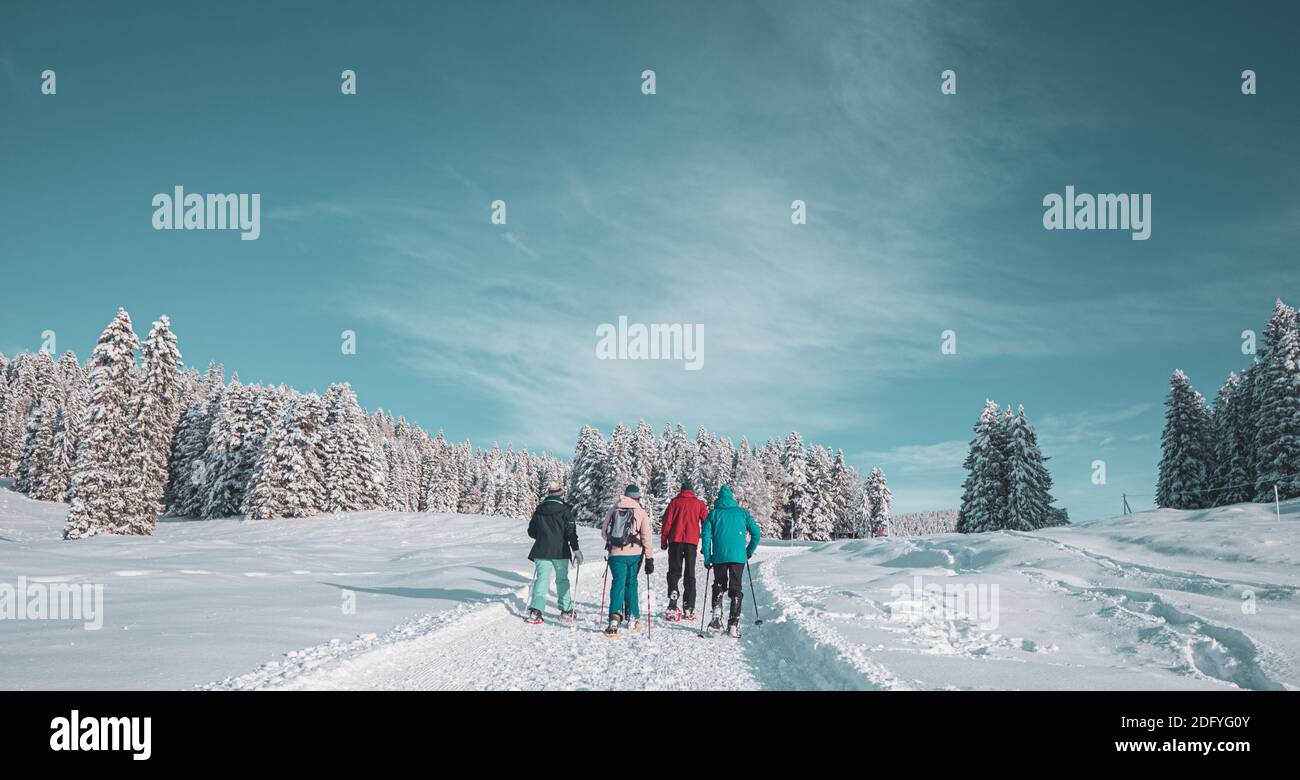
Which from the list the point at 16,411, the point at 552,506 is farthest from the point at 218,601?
the point at 16,411

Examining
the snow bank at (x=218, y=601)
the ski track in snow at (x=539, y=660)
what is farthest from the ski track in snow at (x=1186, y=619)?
the snow bank at (x=218, y=601)

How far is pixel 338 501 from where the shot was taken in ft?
158

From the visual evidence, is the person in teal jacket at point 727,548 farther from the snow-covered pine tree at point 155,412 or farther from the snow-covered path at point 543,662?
the snow-covered pine tree at point 155,412

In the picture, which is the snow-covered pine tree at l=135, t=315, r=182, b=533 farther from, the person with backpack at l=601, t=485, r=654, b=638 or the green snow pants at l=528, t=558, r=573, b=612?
the person with backpack at l=601, t=485, r=654, b=638

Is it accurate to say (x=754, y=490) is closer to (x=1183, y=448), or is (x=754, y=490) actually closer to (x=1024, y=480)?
(x=1024, y=480)

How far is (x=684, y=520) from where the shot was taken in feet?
36.1

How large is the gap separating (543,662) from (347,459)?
49626 mm

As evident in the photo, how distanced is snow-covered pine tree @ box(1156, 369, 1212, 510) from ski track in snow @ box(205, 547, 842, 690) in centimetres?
4627

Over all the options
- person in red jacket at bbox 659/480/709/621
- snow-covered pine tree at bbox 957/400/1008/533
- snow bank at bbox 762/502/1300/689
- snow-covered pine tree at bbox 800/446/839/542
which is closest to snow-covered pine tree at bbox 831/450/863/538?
snow-covered pine tree at bbox 800/446/839/542

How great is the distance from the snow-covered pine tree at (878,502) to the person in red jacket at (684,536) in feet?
233

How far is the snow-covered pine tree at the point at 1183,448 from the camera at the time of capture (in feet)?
139
